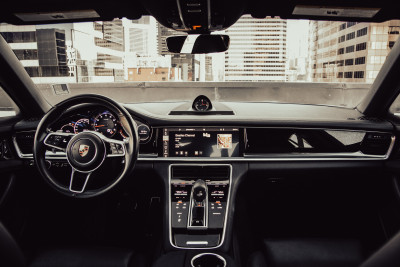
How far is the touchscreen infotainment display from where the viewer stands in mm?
3018

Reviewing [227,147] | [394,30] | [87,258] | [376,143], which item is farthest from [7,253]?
[394,30]

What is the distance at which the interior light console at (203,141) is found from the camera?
3.02 m

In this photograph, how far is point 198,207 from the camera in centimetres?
281

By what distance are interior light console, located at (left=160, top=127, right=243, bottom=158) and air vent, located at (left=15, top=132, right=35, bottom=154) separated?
48.3 inches

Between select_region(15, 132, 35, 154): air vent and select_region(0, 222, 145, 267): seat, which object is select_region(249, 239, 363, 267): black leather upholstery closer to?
select_region(0, 222, 145, 267): seat

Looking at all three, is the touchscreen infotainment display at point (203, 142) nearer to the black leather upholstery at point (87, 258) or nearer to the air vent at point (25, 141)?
the black leather upholstery at point (87, 258)

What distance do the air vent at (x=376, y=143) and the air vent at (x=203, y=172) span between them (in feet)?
4.33

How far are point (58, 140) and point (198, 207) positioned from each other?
4.10 feet

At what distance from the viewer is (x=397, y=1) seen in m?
1.91

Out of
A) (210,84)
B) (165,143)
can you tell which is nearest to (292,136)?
(165,143)

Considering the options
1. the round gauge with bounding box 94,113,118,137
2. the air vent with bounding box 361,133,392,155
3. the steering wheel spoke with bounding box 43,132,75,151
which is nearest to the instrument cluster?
the round gauge with bounding box 94,113,118,137

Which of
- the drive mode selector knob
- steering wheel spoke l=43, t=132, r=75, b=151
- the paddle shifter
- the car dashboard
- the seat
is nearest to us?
the drive mode selector knob

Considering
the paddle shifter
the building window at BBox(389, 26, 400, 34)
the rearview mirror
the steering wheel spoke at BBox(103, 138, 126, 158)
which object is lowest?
the paddle shifter

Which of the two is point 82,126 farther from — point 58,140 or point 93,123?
point 58,140
